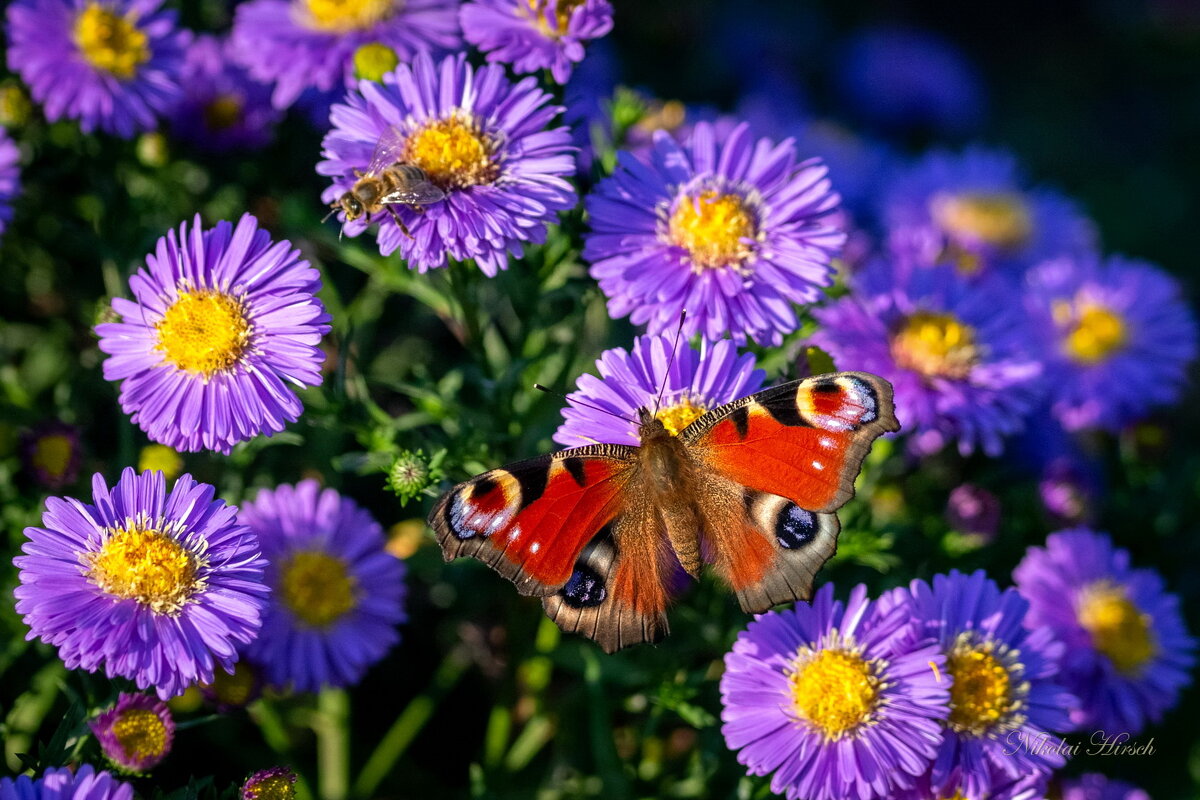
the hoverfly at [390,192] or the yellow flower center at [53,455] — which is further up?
the hoverfly at [390,192]

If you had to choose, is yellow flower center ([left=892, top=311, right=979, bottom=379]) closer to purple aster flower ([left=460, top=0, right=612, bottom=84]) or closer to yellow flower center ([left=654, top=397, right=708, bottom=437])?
yellow flower center ([left=654, top=397, right=708, bottom=437])

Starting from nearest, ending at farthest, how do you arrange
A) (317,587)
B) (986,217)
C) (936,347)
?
(317,587), (936,347), (986,217)

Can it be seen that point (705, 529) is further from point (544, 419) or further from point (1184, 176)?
point (1184, 176)

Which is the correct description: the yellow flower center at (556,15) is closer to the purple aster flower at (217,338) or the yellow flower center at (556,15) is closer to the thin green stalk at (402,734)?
the purple aster flower at (217,338)

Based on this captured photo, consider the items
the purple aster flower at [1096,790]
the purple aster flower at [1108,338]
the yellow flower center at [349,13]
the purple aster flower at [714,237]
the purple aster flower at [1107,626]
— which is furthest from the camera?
the purple aster flower at [1108,338]

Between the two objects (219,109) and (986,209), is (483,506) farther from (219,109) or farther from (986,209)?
(986,209)

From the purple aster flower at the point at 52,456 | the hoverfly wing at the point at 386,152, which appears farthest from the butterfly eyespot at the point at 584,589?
the purple aster flower at the point at 52,456

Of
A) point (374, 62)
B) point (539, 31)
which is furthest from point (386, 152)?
point (539, 31)
